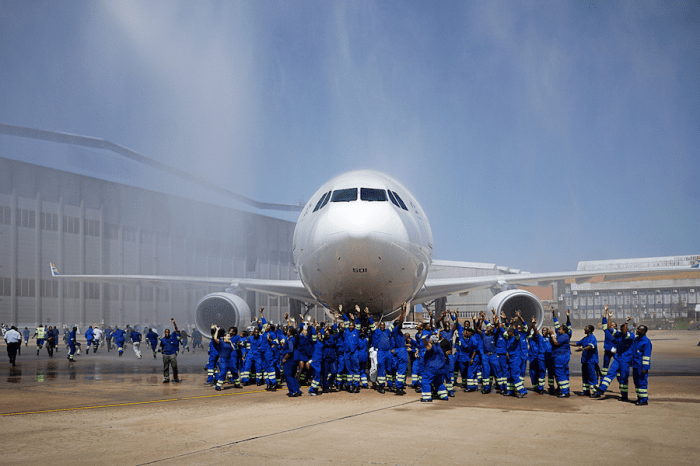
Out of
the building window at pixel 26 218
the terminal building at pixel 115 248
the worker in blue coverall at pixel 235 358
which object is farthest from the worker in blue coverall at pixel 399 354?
the building window at pixel 26 218

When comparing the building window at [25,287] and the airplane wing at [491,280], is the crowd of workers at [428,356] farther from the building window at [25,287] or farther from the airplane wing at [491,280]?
the building window at [25,287]

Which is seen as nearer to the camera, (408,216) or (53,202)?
(408,216)

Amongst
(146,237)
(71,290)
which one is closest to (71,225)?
(71,290)

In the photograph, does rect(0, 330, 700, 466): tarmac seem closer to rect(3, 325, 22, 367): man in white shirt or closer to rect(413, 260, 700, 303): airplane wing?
rect(413, 260, 700, 303): airplane wing

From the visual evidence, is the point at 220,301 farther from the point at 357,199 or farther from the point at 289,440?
the point at 289,440

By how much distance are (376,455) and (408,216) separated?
7076mm

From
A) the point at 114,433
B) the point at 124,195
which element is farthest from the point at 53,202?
the point at 114,433

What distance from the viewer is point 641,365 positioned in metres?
8.70

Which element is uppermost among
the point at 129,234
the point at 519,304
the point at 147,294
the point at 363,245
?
the point at 129,234

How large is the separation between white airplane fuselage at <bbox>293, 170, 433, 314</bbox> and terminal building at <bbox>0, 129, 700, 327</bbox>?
23.4 m

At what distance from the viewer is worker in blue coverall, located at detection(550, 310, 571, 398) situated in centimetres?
972

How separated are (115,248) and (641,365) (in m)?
46.5

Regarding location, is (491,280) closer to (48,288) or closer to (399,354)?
(399,354)

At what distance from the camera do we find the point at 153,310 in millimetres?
49312
